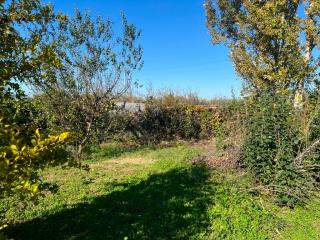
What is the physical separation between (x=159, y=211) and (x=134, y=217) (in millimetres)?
445

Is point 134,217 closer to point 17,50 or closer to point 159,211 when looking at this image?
point 159,211

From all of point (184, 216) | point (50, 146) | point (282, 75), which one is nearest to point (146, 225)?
point (184, 216)

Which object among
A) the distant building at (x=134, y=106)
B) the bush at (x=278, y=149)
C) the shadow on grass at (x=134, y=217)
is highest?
the distant building at (x=134, y=106)

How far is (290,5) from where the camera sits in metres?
15.5

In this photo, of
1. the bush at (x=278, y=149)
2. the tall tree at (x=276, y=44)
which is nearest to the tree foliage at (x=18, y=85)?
the bush at (x=278, y=149)

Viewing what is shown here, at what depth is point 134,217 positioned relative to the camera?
6.34 metres

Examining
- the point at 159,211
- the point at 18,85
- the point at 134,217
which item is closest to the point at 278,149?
the point at 159,211

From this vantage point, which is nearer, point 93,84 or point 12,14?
point 12,14

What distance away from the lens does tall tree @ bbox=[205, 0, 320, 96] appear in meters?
14.2

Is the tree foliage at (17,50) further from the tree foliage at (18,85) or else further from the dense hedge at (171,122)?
the dense hedge at (171,122)

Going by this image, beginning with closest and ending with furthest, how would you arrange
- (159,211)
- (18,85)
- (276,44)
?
1. (18,85)
2. (159,211)
3. (276,44)

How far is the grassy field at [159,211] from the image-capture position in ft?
19.1

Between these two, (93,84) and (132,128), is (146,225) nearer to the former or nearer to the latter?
(93,84)

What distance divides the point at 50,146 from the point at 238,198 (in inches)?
186
